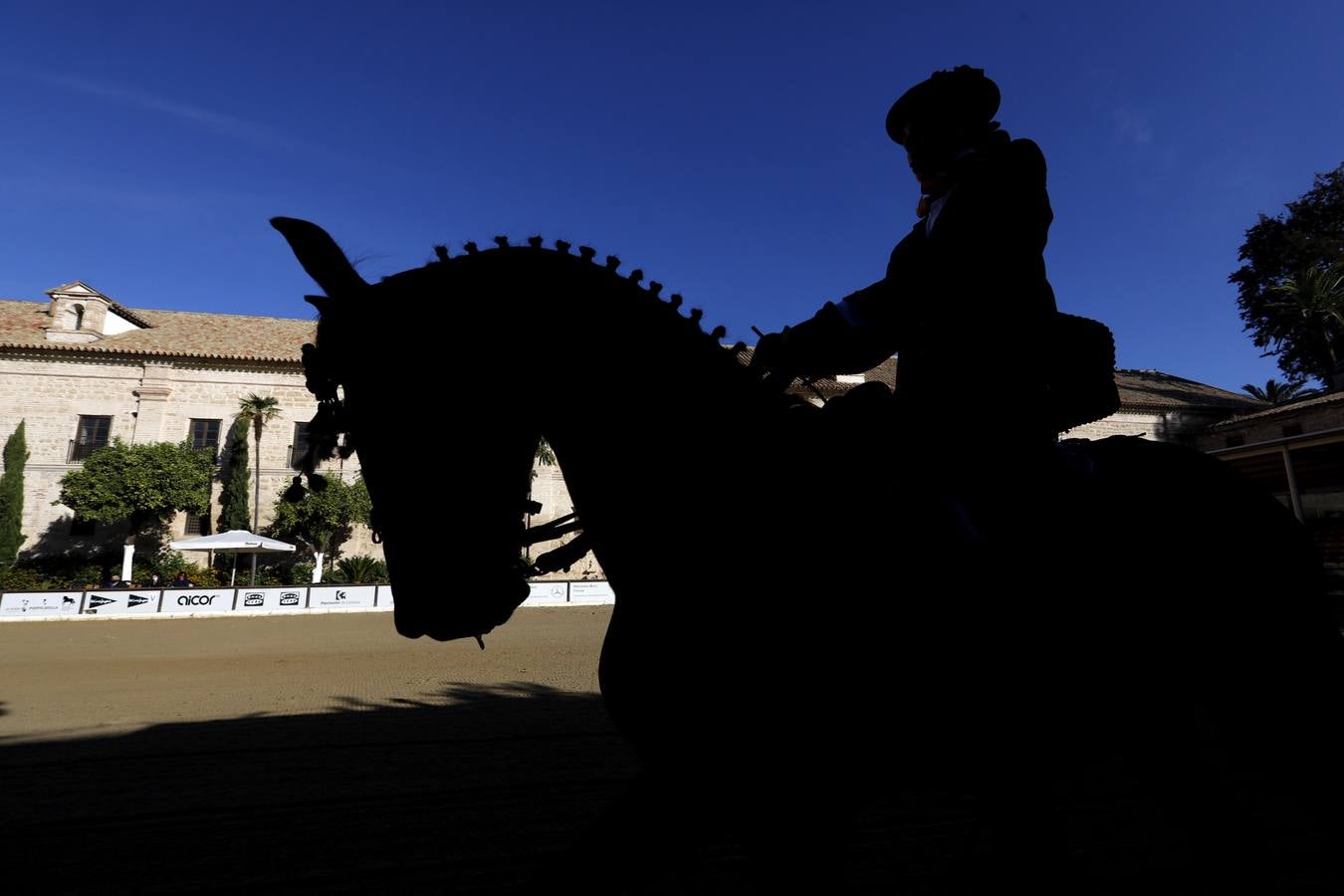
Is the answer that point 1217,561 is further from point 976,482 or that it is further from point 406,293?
point 406,293

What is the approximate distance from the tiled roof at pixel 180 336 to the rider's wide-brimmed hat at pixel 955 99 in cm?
3293

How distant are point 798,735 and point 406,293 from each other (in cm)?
133

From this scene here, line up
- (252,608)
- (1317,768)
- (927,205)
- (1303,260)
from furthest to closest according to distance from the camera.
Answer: (1303,260), (252,608), (927,205), (1317,768)

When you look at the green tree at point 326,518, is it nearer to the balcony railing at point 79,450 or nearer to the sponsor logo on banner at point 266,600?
the sponsor logo on banner at point 266,600

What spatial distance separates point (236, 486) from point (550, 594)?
17608 millimetres

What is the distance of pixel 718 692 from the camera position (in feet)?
4.80

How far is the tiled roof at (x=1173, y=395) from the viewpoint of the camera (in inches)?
1446

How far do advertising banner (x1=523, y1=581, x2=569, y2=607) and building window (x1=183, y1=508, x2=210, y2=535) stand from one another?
59.7 feet

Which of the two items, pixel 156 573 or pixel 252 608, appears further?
pixel 156 573


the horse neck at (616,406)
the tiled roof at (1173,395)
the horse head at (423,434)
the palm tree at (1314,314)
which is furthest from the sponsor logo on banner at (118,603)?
the palm tree at (1314,314)

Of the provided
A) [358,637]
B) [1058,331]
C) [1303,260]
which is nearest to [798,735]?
[1058,331]

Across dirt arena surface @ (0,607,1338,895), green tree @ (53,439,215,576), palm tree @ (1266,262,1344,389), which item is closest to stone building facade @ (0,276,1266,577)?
green tree @ (53,439,215,576)

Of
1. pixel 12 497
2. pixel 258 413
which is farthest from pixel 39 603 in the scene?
pixel 258 413

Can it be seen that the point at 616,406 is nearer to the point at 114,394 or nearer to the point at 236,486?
the point at 236,486
